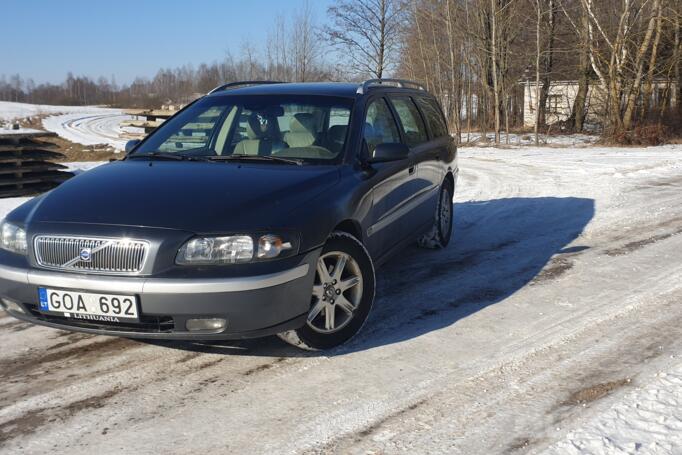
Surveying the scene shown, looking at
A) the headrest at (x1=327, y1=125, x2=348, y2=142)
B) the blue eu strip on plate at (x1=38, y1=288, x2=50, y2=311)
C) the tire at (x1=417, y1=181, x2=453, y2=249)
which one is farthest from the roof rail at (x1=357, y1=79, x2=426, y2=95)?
the blue eu strip on plate at (x1=38, y1=288, x2=50, y2=311)

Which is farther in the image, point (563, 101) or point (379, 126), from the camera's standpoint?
point (563, 101)

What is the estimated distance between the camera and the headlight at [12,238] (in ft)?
12.5

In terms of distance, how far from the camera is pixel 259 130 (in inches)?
199

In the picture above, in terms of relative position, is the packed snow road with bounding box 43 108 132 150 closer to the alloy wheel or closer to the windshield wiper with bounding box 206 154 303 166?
the windshield wiper with bounding box 206 154 303 166

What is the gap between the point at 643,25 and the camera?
24.1m

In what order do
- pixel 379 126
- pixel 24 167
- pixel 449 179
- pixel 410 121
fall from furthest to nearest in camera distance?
pixel 24 167 → pixel 449 179 → pixel 410 121 → pixel 379 126

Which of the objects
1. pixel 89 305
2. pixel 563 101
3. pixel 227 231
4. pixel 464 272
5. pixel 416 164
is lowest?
pixel 464 272

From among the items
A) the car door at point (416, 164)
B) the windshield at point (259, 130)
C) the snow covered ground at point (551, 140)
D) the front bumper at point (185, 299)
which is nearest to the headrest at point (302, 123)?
the windshield at point (259, 130)

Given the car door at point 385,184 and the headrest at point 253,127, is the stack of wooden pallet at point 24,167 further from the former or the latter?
the car door at point 385,184

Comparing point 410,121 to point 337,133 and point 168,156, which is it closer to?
point 337,133

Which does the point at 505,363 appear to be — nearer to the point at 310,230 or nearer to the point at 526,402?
the point at 526,402

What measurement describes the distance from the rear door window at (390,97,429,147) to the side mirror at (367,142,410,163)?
36.0 inches

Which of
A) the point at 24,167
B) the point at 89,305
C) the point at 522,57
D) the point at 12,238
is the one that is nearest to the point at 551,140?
the point at 522,57

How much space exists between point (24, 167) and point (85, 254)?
9.95 metres
